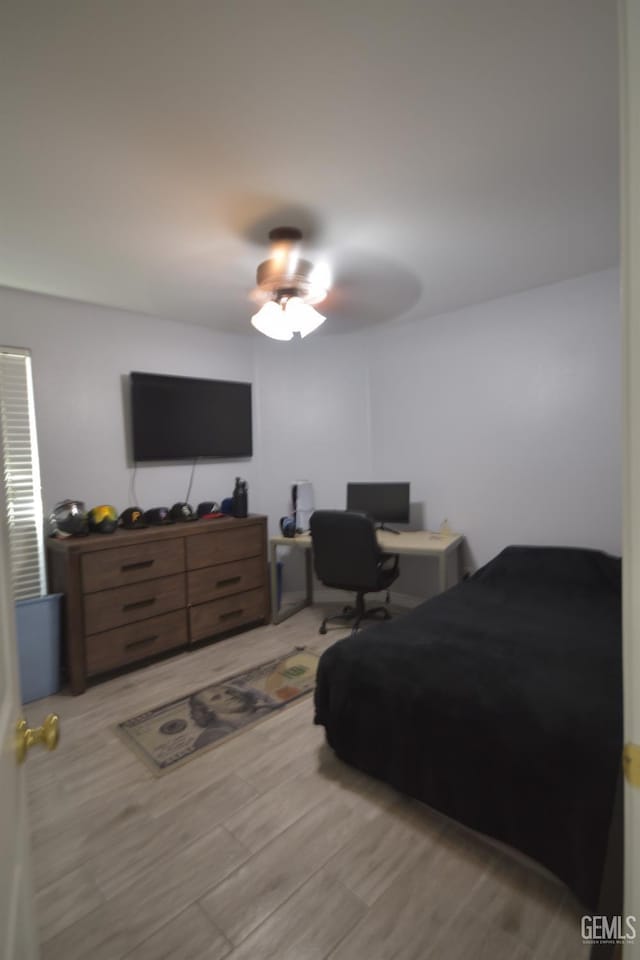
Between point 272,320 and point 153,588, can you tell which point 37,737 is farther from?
point 153,588

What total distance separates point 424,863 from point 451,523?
238 centimetres

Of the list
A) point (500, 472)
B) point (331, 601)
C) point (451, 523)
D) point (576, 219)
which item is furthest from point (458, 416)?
point (331, 601)

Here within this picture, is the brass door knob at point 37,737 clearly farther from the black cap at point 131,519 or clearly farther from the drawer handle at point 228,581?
the drawer handle at point 228,581

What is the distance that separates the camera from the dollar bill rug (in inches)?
82.2

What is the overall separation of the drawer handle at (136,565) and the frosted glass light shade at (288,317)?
5.36 feet

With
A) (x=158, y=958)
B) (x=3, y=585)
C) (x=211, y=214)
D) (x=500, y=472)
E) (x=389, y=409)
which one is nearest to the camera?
(x=3, y=585)

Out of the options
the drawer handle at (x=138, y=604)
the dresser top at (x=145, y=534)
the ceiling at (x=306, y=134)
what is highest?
the ceiling at (x=306, y=134)

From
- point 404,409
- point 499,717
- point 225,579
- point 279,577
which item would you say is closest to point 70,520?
point 225,579

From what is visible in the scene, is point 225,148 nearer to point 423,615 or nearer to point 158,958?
point 423,615

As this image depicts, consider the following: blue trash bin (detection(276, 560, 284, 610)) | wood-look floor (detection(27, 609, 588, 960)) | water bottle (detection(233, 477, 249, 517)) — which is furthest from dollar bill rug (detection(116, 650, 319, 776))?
water bottle (detection(233, 477, 249, 517))

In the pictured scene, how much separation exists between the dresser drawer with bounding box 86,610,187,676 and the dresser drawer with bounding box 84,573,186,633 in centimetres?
5

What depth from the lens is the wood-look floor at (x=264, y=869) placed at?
126 centimetres

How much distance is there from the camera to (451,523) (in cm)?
356

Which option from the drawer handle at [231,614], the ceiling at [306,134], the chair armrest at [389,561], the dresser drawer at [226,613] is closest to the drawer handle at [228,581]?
the dresser drawer at [226,613]
